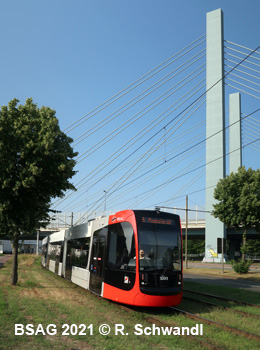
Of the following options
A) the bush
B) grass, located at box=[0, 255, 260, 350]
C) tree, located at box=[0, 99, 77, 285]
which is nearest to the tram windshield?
grass, located at box=[0, 255, 260, 350]

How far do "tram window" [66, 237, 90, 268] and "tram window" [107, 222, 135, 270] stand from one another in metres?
3.26

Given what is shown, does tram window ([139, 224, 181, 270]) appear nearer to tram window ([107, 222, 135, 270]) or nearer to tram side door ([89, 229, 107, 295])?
tram window ([107, 222, 135, 270])

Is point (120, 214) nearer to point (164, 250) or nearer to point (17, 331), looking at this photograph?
point (164, 250)

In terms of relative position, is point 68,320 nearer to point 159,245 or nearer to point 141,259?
point 141,259

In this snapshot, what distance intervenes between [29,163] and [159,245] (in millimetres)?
7377

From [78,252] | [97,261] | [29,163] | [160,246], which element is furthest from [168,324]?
[29,163]

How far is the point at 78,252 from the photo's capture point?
1753 centimetres

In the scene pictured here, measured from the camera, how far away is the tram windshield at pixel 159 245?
36.2 feet

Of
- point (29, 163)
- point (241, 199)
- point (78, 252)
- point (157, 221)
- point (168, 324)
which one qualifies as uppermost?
point (241, 199)

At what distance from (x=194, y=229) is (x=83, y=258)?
53.1m

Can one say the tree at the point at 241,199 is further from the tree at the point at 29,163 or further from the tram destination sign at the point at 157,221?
the tram destination sign at the point at 157,221

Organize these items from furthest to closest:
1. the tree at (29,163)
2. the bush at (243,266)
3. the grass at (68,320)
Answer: the bush at (243,266)
the tree at (29,163)
the grass at (68,320)

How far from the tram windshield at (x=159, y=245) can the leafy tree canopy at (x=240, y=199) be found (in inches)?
843

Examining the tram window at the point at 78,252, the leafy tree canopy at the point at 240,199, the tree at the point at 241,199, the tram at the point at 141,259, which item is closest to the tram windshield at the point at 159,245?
the tram at the point at 141,259
